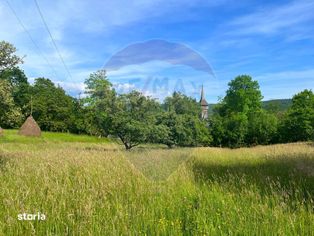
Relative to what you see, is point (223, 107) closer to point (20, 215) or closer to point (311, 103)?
point (311, 103)

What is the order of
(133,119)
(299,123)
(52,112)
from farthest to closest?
(52,112), (299,123), (133,119)

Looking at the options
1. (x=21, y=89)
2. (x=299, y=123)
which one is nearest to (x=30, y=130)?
(x=21, y=89)

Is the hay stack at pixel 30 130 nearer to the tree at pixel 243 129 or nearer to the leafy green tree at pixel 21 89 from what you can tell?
the leafy green tree at pixel 21 89

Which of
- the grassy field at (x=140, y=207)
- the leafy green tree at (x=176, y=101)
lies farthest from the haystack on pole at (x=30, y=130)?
the grassy field at (x=140, y=207)

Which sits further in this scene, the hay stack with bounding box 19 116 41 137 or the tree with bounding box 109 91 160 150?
the hay stack with bounding box 19 116 41 137

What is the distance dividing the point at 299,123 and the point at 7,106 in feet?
132

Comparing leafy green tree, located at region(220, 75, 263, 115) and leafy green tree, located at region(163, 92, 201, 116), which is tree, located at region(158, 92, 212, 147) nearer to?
leafy green tree, located at region(163, 92, 201, 116)

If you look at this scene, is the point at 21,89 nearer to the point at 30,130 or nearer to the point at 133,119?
the point at 30,130

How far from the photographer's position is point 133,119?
1645 centimetres

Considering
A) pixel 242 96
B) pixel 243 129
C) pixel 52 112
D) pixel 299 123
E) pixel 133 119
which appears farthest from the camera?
pixel 52 112

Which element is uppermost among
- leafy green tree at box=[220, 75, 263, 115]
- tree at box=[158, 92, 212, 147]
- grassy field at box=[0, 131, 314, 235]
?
leafy green tree at box=[220, 75, 263, 115]

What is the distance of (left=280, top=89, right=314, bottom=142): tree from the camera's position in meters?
42.0

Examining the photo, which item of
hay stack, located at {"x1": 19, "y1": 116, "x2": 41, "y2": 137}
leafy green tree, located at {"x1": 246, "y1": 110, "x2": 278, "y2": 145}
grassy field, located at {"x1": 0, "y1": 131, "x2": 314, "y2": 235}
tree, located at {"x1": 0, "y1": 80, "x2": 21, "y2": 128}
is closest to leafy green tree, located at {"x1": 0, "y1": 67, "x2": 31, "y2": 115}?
hay stack, located at {"x1": 19, "y1": 116, "x2": 41, "y2": 137}

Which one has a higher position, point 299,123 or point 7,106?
point 7,106
